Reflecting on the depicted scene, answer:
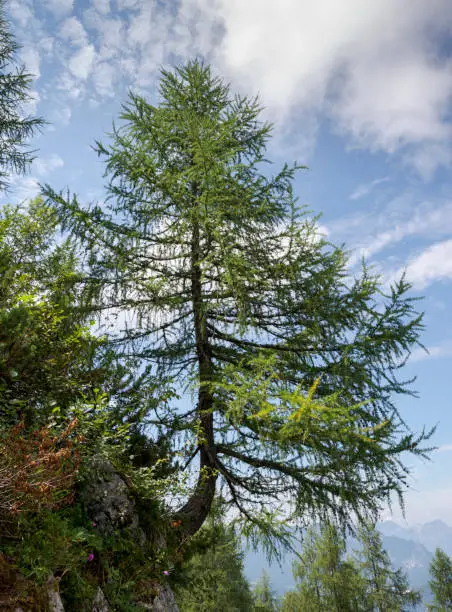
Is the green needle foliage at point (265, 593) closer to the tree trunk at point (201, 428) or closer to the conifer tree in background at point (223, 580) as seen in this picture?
the conifer tree in background at point (223, 580)

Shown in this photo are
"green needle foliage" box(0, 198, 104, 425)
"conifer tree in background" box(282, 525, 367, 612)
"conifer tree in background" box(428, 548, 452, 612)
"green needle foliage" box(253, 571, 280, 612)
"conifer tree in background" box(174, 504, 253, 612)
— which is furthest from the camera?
"green needle foliage" box(253, 571, 280, 612)

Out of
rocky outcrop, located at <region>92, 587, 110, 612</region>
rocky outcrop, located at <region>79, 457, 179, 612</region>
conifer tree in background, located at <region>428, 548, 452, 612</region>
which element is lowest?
conifer tree in background, located at <region>428, 548, 452, 612</region>

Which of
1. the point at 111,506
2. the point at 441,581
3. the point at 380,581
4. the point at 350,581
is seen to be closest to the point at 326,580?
the point at 350,581

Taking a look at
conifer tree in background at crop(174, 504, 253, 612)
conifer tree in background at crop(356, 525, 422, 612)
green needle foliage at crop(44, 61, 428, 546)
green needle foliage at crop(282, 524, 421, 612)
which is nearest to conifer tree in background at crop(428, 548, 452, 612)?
conifer tree in background at crop(356, 525, 422, 612)

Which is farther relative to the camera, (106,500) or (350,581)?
(350,581)

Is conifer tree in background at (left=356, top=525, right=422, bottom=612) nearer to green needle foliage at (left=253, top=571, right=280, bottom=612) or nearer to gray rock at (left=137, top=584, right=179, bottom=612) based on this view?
green needle foliage at (left=253, top=571, right=280, bottom=612)

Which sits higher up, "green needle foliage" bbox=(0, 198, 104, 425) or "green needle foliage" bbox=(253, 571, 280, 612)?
"green needle foliage" bbox=(0, 198, 104, 425)

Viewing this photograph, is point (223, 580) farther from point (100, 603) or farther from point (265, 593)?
point (100, 603)

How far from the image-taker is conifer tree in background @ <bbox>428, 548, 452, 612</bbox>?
2800 cm

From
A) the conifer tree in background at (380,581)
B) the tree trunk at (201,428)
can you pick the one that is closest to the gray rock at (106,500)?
the tree trunk at (201,428)

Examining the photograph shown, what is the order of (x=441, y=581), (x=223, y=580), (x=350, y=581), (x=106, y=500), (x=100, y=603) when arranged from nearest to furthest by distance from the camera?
1. (x=100, y=603)
2. (x=106, y=500)
3. (x=223, y=580)
4. (x=350, y=581)
5. (x=441, y=581)

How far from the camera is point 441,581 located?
28.4 metres

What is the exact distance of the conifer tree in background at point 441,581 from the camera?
91.9 feet

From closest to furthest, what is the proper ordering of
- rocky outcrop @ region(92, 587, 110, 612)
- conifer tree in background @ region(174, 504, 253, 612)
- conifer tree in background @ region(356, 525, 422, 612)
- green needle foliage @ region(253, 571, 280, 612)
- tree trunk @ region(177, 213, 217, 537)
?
rocky outcrop @ region(92, 587, 110, 612) → tree trunk @ region(177, 213, 217, 537) → conifer tree in background @ region(174, 504, 253, 612) → conifer tree in background @ region(356, 525, 422, 612) → green needle foliage @ region(253, 571, 280, 612)
